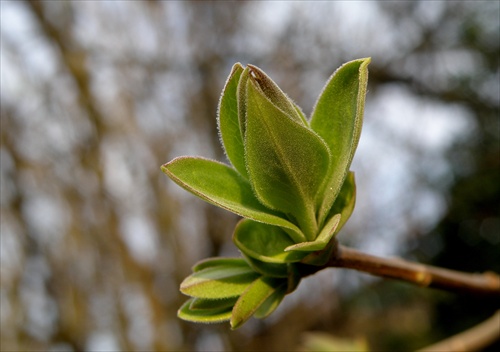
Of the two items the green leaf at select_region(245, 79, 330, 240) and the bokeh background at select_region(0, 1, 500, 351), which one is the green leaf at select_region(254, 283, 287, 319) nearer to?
the green leaf at select_region(245, 79, 330, 240)

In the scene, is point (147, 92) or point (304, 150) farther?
point (147, 92)

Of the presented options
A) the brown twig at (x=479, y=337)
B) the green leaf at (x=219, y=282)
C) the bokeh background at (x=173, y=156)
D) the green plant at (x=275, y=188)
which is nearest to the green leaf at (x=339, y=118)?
the green plant at (x=275, y=188)

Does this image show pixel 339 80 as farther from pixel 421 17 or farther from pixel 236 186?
pixel 421 17

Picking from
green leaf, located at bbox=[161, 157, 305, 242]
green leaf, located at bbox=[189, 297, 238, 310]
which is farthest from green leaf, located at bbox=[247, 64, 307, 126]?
green leaf, located at bbox=[189, 297, 238, 310]

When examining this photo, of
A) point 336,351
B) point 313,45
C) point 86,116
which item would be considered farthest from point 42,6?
point 336,351

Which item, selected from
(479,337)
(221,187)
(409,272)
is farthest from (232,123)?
(479,337)

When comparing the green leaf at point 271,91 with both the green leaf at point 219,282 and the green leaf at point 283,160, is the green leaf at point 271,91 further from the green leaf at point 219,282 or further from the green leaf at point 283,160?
the green leaf at point 219,282

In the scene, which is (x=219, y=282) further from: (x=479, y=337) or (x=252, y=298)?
(x=479, y=337)
